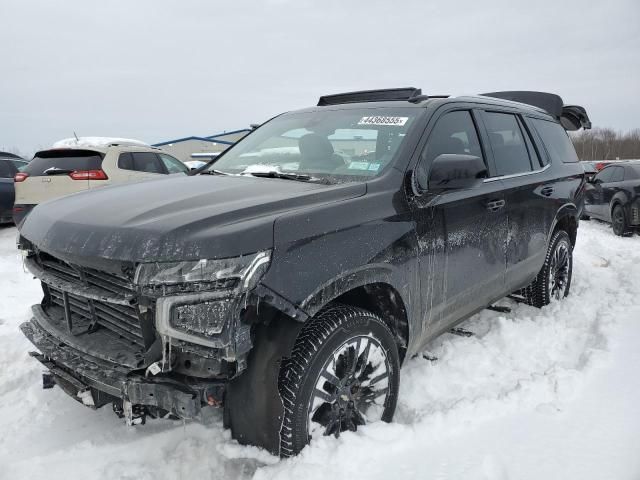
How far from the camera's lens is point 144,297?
1.89 metres

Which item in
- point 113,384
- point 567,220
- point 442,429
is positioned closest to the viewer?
point 113,384

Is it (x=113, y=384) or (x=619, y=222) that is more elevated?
(x=113, y=384)

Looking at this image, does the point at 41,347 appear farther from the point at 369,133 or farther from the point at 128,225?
the point at 369,133

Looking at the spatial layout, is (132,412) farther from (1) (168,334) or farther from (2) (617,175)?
(2) (617,175)

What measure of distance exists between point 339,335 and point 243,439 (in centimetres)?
64

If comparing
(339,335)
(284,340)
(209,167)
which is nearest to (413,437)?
(339,335)

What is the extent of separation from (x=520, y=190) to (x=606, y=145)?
64391 millimetres

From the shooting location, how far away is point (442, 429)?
8.49ft

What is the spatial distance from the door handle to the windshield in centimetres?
85

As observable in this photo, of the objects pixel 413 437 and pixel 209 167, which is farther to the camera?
pixel 209 167

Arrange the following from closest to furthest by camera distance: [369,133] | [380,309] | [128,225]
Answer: [128,225]
[380,309]
[369,133]

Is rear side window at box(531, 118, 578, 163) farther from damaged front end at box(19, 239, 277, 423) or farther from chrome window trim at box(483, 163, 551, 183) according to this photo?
damaged front end at box(19, 239, 277, 423)

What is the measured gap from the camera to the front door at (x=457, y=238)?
2.83m

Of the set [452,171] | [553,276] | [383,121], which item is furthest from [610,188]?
[452,171]
